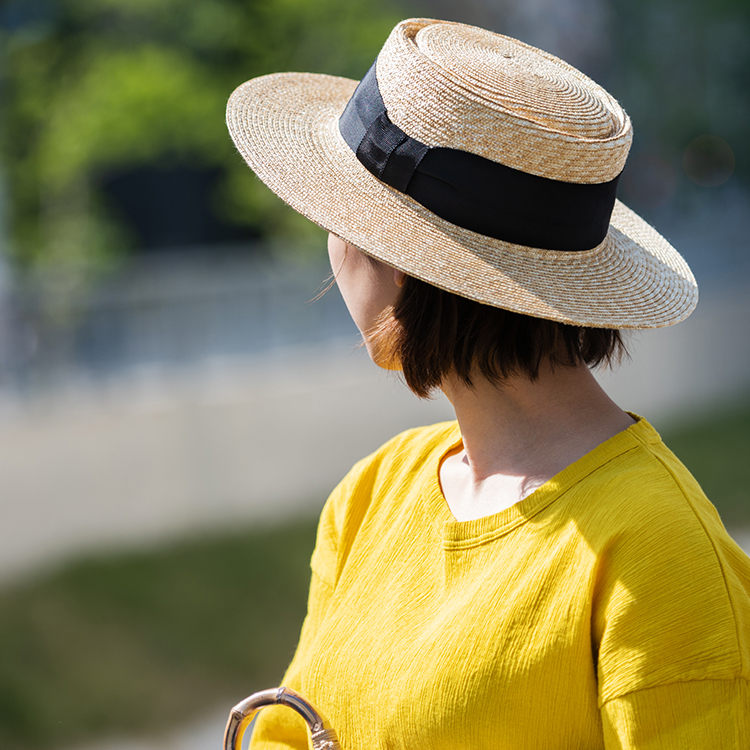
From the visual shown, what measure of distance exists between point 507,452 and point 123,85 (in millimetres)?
9171

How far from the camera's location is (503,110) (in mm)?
1317

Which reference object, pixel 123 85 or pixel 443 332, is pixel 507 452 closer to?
pixel 443 332

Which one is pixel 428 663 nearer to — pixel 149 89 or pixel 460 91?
pixel 460 91

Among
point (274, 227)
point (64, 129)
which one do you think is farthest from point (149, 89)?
point (274, 227)

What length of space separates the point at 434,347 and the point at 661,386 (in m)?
9.63

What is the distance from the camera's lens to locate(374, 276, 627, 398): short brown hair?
1.41 meters

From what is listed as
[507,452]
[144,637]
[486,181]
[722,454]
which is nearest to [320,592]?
[507,452]

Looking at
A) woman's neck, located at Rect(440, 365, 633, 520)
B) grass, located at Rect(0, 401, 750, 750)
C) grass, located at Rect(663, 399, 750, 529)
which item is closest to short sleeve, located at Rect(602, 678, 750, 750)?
woman's neck, located at Rect(440, 365, 633, 520)

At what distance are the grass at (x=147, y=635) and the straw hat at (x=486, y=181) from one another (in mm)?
4515

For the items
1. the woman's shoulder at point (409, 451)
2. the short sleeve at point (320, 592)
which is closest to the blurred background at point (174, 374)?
the woman's shoulder at point (409, 451)

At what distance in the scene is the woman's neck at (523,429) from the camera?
4.58 feet

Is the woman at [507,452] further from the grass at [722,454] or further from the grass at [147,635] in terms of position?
the grass at [722,454]

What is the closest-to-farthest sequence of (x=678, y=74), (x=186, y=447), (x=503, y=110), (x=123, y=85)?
(x=503, y=110), (x=186, y=447), (x=123, y=85), (x=678, y=74)

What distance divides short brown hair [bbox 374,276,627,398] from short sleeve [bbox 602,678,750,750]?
50 centimetres
